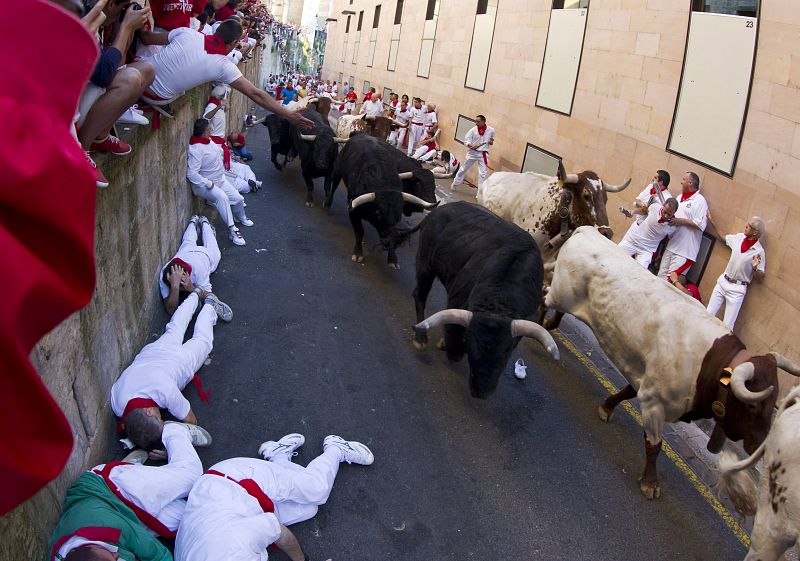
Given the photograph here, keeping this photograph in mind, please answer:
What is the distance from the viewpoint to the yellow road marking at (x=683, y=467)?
191 inches

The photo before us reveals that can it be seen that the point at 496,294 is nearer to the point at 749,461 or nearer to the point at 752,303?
the point at 749,461

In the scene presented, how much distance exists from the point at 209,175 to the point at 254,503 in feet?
21.0

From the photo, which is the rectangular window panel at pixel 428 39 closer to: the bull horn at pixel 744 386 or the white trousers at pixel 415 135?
the white trousers at pixel 415 135

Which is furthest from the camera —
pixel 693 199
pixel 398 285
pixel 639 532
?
pixel 693 199

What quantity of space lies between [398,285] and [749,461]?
5246mm

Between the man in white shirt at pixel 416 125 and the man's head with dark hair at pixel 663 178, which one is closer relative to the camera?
the man's head with dark hair at pixel 663 178

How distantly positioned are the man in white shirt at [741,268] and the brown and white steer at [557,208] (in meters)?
1.77

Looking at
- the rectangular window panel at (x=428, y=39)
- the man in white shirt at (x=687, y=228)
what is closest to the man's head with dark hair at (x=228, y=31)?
the man in white shirt at (x=687, y=228)

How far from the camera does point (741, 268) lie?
26.0 ft

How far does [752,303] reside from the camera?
8.09m

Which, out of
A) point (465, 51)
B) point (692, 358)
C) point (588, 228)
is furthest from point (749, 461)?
point (465, 51)

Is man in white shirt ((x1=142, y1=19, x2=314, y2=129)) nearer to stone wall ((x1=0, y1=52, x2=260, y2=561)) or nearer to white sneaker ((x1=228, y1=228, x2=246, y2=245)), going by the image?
stone wall ((x1=0, y1=52, x2=260, y2=561))

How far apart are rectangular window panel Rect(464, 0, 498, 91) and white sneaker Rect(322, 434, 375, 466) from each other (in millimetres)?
16030

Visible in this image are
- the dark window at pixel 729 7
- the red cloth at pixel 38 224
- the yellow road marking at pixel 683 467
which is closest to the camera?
the red cloth at pixel 38 224
